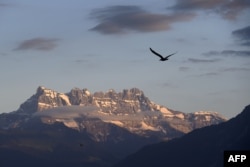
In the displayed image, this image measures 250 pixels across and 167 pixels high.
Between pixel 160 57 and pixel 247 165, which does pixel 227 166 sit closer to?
pixel 247 165

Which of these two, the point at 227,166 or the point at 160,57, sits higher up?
the point at 160,57

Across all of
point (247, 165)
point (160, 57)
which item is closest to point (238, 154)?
point (247, 165)

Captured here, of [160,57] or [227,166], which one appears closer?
[227,166]

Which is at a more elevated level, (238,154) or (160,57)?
(160,57)

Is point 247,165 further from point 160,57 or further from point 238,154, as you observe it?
point 160,57

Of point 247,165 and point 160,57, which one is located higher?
point 160,57

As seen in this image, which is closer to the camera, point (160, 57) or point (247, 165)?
point (247, 165)

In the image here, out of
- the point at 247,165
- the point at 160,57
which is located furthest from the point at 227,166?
the point at 160,57
